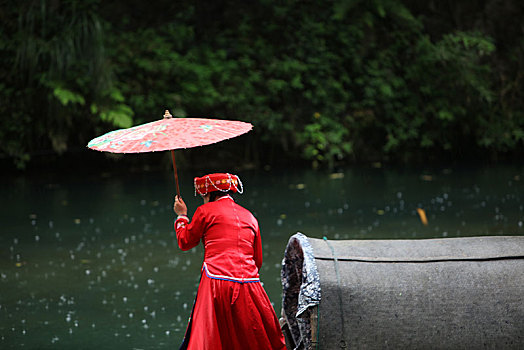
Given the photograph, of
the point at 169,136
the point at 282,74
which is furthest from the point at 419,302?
the point at 282,74

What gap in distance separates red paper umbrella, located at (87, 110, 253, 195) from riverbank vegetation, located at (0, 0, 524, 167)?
1033 cm

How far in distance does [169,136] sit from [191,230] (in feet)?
1.60

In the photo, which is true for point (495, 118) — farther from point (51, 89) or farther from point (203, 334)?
point (203, 334)

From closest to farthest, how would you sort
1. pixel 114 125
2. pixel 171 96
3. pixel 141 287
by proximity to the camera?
pixel 141 287 < pixel 114 125 < pixel 171 96

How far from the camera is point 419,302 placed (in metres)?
3.59

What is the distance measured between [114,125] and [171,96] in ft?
5.13

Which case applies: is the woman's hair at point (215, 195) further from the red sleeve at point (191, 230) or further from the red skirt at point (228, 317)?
the red skirt at point (228, 317)

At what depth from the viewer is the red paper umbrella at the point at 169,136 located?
3811 mm

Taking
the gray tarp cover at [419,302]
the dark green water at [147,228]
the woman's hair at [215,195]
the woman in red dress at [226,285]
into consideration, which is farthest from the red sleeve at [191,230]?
the dark green water at [147,228]

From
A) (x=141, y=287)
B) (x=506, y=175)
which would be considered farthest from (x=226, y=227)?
(x=506, y=175)

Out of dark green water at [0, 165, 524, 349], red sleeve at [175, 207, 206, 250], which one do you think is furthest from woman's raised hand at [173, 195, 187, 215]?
dark green water at [0, 165, 524, 349]

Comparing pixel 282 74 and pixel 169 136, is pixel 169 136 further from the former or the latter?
pixel 282 74

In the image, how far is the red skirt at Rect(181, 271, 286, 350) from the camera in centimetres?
377

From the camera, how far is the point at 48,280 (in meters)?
6.64
